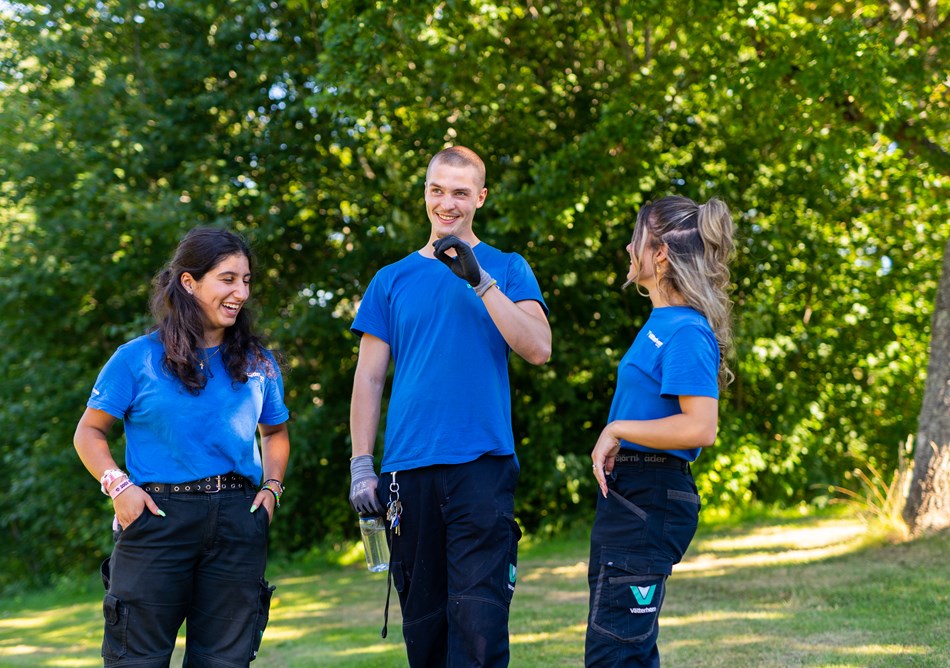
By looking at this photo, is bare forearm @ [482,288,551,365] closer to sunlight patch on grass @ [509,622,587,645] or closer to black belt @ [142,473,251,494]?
black belt @ [142,473,251,494]

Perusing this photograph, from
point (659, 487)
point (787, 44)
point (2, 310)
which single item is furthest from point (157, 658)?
point (2, 310)

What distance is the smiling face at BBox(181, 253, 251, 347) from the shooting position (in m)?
3.28

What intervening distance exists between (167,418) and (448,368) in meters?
0.88

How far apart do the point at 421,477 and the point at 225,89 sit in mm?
9263

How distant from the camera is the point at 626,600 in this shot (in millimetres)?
2857

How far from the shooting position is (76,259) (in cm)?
1120

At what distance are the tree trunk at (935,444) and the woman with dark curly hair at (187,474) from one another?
20.3ft

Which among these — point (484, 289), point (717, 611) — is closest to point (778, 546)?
point (717, 611)

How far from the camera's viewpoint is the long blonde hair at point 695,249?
298cm

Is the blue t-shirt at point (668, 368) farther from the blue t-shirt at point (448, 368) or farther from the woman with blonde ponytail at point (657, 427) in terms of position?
the blue t-shirt at point (448, 368)

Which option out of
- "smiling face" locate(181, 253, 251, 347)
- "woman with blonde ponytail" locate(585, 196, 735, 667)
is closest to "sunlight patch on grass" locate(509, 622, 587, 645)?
"woman with blonde ponytail" locate(585, 196, 735, 667)

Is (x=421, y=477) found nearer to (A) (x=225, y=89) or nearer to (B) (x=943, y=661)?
(B) (x=943, y=661)

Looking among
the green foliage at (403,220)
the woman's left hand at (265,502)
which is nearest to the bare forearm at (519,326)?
the woman's left hand at (265,502)

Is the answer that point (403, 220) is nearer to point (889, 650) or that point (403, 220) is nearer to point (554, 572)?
point (554, 572)
